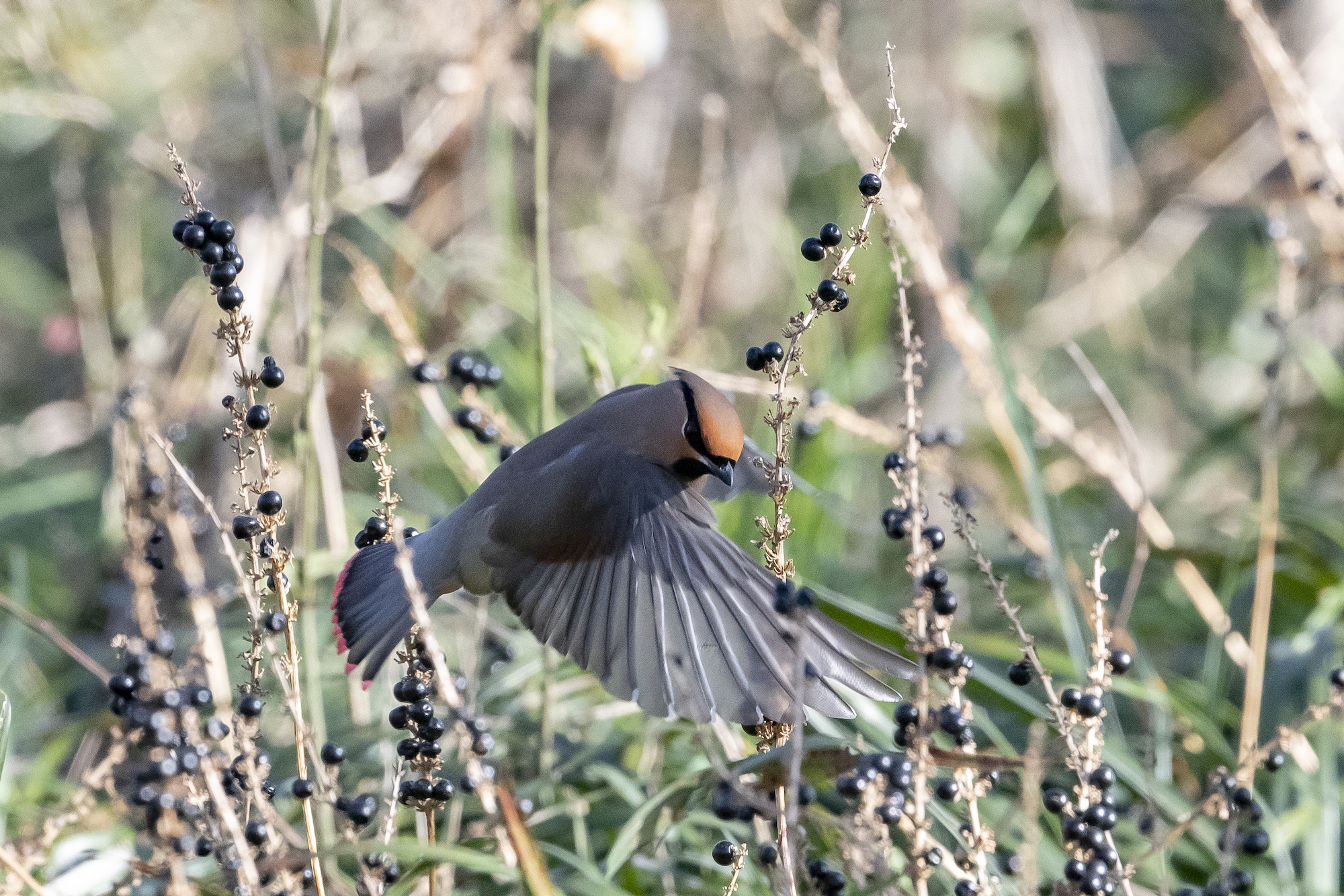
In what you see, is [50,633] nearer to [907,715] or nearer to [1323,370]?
[907,715]

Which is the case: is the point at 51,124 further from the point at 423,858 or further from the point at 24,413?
the point at 423,858

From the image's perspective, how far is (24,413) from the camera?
4.91 m

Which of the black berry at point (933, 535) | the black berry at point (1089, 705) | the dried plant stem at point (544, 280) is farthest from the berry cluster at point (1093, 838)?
the dried plant stem at point (544, 280)

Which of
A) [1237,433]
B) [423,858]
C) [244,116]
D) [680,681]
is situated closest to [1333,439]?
→ [1237,433]

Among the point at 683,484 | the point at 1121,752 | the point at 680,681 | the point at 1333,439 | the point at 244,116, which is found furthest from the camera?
the point at 244,116

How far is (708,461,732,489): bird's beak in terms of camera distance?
2080 mm

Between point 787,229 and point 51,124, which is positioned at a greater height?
point 51,124

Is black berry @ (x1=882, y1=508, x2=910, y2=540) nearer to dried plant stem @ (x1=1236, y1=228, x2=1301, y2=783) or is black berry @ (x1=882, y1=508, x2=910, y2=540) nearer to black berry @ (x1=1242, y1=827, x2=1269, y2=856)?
black berry @ (x1=1242, y1=827, x2=1269, y2=856)

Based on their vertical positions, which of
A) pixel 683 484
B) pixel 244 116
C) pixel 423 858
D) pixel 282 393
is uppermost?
pixel 244 116

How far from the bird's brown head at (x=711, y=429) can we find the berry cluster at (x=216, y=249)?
2.65 ft

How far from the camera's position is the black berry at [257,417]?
1.44 m

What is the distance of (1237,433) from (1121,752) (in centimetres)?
167

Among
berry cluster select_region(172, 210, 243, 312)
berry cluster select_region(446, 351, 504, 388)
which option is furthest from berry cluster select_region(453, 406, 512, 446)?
berry cluster select_region(172, 210, 243, 312)

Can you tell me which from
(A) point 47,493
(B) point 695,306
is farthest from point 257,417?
(A) point 47,493
